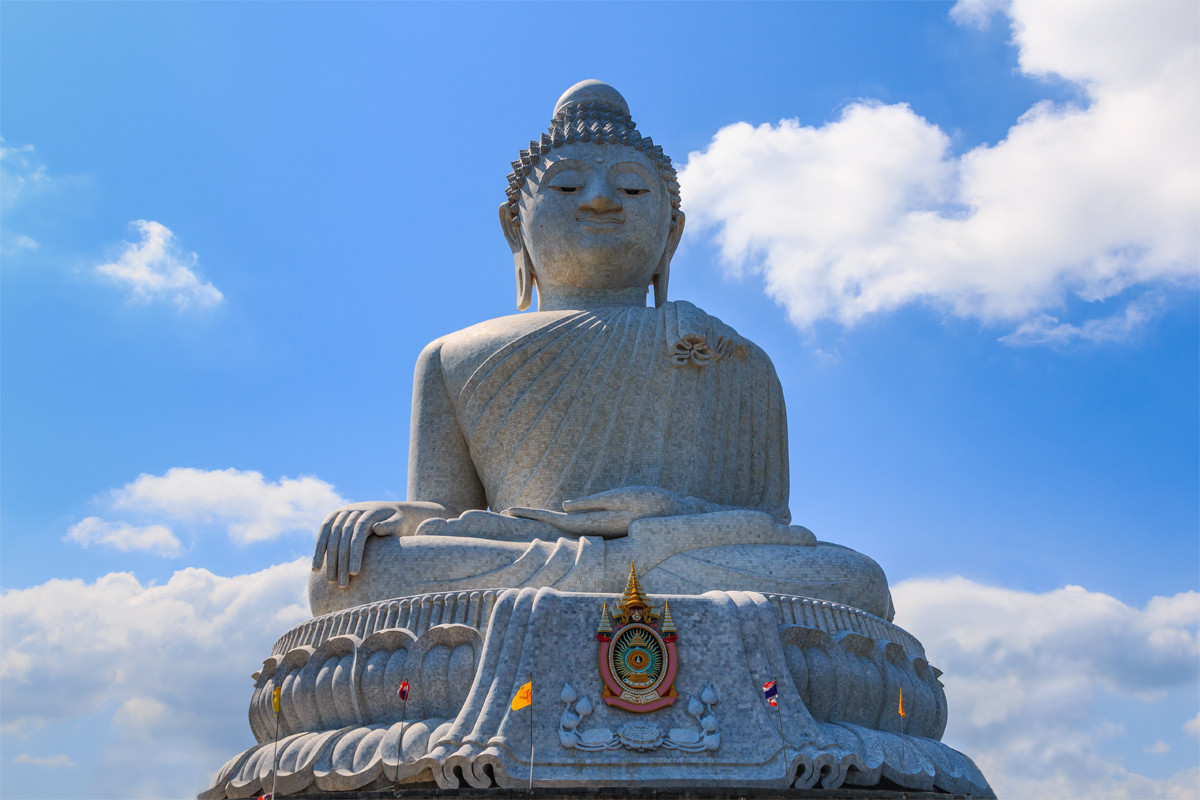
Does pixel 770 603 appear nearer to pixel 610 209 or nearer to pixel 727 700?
pixel 727 700

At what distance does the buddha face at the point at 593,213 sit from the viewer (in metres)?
13.0

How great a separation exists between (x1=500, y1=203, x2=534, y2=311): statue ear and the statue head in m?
0.21

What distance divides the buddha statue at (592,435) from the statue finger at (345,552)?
1cm

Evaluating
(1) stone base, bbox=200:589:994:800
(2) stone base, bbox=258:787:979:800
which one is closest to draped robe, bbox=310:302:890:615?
(1) stone base, bbox=200:589:994:800

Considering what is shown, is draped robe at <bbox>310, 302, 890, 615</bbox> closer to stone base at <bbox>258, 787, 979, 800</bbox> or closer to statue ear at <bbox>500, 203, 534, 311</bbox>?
statue ear at <bbox>500, 203, 534, 311</bbox>

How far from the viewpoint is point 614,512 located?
10.8 meters

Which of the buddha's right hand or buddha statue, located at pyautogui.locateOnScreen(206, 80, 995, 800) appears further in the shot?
the buddha's right hand

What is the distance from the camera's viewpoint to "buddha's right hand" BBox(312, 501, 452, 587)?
10.4 m

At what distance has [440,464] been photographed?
12344 mm

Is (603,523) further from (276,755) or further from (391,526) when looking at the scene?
(276,755)

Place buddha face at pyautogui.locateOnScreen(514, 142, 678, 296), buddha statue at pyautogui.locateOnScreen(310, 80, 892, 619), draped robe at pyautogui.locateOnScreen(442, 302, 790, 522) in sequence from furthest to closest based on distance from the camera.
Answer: buddha face at pyautogui.locateOnScreen(514, 142, 678, 296) < draped robe at pyautogui.locateOnScreen(442, 302, 790, 522) < buddha statue at pyautogui.locateOnScreen(310, 80, 892, 619)

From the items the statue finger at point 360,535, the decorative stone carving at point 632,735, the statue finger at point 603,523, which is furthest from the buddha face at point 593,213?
the decorative stone carving at point 632,735

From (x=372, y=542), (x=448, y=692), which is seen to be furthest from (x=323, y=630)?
(x=448, y=692)

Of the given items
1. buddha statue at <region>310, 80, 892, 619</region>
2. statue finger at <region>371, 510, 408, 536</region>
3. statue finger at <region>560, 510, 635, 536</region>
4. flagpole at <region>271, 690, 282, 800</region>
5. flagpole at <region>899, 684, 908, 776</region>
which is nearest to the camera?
flagpole at <region>899, 684, 908, 776</region>
